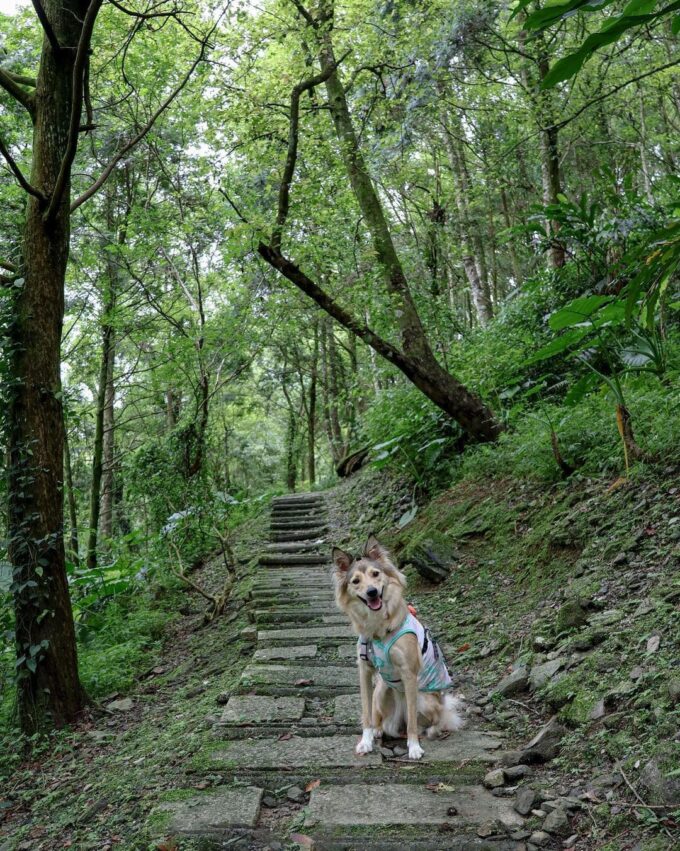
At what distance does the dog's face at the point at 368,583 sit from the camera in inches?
155

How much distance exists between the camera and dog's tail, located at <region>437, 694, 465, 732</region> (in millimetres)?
4117

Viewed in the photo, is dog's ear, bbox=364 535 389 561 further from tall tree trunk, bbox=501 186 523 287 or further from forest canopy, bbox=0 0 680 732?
tall tree trunk, bbox=501 186 523 287

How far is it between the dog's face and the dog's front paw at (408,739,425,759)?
2.44 feet

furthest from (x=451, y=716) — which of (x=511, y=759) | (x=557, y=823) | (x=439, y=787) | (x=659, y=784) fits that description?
(x=659, y=784)

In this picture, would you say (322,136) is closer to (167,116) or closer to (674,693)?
(167,116)

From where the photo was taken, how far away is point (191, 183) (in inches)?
416

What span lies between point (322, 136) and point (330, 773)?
9.98 metres

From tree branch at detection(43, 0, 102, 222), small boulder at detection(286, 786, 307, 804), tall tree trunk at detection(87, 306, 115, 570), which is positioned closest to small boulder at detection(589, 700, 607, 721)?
small boulder at detection(286, 786, 307, 804)

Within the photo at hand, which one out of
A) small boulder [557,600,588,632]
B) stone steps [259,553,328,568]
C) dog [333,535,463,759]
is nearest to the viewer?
dog [333,535,463,759]

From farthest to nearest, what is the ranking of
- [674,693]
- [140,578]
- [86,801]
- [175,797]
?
[140,578]
[86,801]
[175,797]
[674,693]

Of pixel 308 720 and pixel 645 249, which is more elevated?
pixel 645 249

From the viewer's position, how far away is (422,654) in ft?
13.2

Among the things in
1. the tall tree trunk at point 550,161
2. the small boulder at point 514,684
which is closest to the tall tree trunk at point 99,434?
the tall tree trunk at point 550,161

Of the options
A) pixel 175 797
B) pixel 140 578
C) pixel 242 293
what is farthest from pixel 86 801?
pixel 242 293
